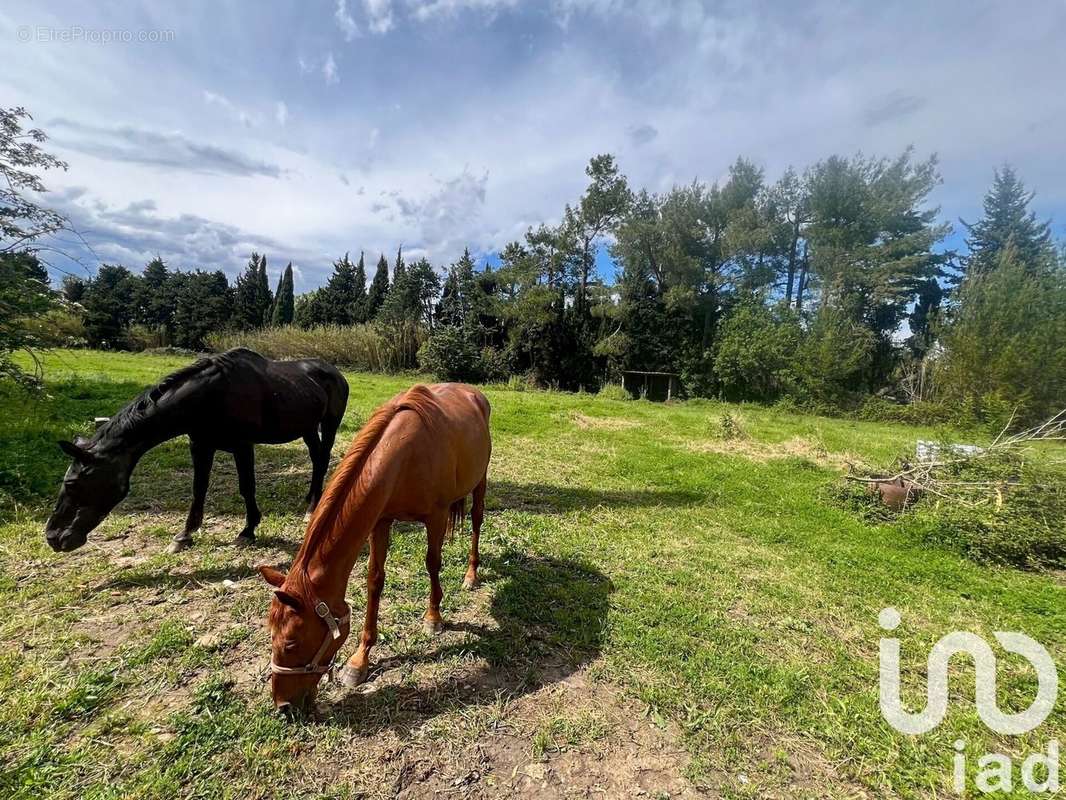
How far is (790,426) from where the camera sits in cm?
1535

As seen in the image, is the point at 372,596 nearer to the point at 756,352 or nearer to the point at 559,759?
the point at 559,759

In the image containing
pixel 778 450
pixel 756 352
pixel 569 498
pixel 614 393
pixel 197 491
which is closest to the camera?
pixel 197 491

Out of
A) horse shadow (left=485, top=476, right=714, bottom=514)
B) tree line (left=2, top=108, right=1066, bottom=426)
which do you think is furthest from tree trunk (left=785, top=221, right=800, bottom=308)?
horse shadow (left=485, top=476, right=714, bottom=514)

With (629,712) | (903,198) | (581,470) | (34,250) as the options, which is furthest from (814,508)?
(903,198)

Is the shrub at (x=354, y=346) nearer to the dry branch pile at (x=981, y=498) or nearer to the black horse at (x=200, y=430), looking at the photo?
the black horse at (x=200, y=430)

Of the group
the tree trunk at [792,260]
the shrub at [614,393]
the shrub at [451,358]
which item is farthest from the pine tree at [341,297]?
the tree trunk at [792,260]

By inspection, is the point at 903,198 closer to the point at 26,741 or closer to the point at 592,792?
the point at 592,792

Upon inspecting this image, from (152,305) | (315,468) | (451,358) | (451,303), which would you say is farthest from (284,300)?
(315,468)

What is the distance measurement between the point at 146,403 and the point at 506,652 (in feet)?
11.6

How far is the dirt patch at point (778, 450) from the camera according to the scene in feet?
30.0

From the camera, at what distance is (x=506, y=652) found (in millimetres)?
2887

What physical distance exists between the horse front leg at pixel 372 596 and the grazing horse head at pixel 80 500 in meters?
2.43

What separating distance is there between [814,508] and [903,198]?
29.3 metres

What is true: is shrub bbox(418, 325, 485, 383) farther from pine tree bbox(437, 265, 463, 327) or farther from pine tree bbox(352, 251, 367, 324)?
pine tree bbox(352, 251, 367, 324)
